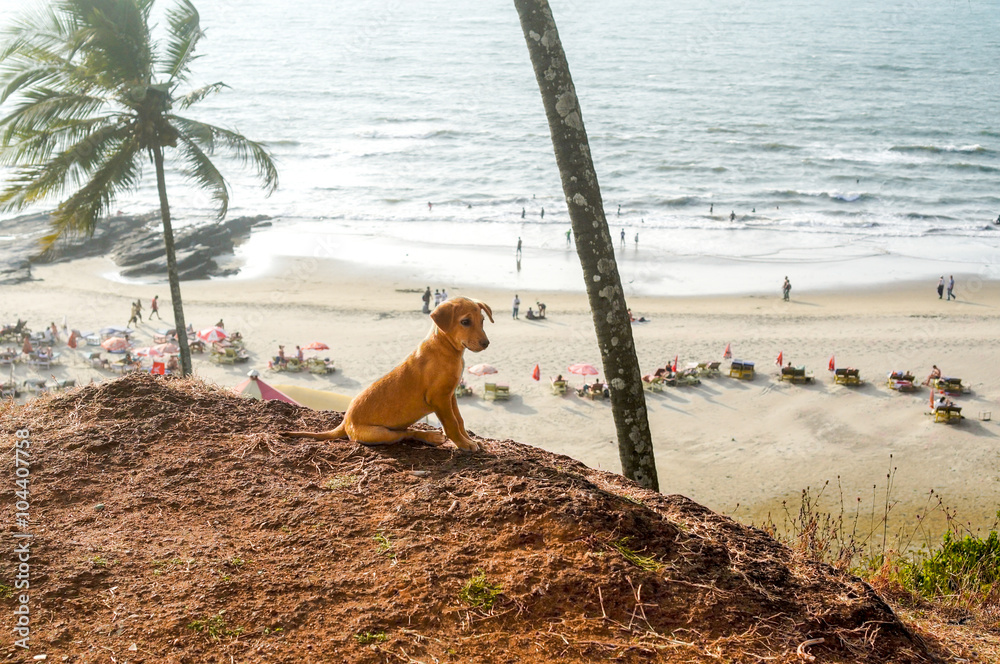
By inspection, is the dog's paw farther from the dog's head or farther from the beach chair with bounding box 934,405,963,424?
the beach chair with bounding box 934,405,963,424

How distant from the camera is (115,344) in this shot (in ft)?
78.5

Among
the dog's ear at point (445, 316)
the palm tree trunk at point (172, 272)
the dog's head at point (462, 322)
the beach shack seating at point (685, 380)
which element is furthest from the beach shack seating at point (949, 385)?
the dog's ear at point (445, 316)

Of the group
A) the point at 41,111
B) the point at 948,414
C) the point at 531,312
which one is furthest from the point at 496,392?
the point at 41,111

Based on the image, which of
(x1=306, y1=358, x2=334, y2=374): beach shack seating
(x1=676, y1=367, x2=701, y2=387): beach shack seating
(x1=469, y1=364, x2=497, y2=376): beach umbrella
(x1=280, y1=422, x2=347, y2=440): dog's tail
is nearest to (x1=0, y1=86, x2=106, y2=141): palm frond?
(x1=306, y1=358, x2=334, y2=374): beach shack seating

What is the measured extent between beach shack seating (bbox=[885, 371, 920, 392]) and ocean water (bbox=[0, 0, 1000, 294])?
38.8ft

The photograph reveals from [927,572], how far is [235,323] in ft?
83.3

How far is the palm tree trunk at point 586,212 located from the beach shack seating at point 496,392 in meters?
14.4

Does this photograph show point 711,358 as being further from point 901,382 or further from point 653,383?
point 901,382

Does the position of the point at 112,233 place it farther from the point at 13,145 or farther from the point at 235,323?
the point at 13,145

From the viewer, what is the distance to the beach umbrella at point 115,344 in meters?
23.8

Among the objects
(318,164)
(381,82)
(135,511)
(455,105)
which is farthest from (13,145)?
(381,82)

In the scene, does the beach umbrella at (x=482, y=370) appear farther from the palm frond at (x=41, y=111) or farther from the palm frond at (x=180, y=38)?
the palm frond at (x=41, y=111)

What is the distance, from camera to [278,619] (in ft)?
14.3

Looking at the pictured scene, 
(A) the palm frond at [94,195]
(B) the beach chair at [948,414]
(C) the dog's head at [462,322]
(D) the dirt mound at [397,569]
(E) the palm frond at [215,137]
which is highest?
(E) the palm frond at [215,137]
